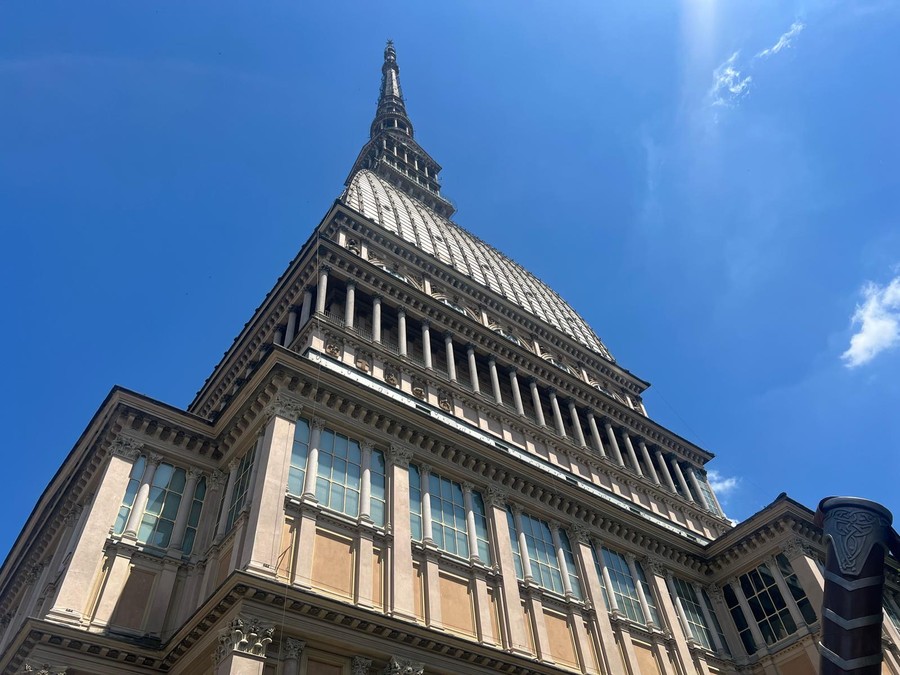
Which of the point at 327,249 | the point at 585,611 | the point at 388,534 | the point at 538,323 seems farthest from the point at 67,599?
the point at 538,323

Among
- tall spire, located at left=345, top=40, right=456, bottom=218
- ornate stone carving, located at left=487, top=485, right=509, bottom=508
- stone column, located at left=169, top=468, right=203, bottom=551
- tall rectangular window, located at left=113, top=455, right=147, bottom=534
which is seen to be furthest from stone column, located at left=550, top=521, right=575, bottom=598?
tall spire, located at left=345, top=40, right=456, bottom=218

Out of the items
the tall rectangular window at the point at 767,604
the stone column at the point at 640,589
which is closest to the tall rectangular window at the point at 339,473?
the stone column at the point at 640,589

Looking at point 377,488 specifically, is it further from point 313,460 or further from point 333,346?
point 333,346

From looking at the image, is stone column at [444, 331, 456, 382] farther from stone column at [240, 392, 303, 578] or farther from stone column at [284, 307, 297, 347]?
stone column at [240, 392, 303, 578]

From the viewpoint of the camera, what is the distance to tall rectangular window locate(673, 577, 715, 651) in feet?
104

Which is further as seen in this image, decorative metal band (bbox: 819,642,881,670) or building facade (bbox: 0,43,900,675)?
building facade (bbox: 0,43,900,675)

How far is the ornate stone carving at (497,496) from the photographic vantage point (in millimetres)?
28109

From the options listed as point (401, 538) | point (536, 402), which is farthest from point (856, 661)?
point (536, 402)

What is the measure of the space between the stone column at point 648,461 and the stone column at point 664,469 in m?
0.64

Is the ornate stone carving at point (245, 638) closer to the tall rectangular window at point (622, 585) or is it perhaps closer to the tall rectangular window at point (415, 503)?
the tall rectangular window at point (415, 503)

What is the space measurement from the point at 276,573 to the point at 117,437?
370 inches

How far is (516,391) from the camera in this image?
38.9 meters

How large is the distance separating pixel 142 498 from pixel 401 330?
16.1m

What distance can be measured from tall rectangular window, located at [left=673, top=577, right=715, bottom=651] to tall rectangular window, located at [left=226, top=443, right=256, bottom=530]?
72.7ft
